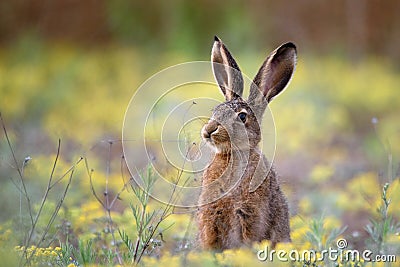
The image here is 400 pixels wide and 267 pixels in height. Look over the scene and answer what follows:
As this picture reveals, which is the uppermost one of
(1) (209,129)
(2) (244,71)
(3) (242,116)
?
(2) (244,71)

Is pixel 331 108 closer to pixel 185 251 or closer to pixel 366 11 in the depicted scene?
pixel 366 11

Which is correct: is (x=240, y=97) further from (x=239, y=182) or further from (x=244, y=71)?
(x=244, y=71)

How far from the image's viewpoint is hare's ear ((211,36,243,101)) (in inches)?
174

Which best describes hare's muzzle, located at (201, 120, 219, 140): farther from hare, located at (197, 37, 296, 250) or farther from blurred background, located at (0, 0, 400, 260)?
blurred background, located at (0, 0, 400, 260)

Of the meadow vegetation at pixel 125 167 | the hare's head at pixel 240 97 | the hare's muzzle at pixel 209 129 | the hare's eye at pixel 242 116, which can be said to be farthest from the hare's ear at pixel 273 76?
the meadow vegetation at pixel 125 167

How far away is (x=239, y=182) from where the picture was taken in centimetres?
418

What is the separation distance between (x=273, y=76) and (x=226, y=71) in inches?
10.8

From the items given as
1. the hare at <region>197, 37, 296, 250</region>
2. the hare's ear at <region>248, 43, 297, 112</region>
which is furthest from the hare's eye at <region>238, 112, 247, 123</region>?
the hare's ear at <region>248, 43, 297, 112</region>

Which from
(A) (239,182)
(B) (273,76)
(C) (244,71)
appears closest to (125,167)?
(B) (273,76)

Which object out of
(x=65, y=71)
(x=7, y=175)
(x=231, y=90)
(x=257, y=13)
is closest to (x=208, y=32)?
(x=257, y=13)

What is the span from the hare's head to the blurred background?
83 cm

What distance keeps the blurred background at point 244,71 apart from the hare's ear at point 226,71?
3.06ft

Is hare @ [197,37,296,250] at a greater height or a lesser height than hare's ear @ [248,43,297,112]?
lesser

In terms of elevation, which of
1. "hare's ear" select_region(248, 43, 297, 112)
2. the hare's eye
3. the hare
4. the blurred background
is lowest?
the hare
